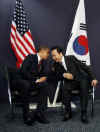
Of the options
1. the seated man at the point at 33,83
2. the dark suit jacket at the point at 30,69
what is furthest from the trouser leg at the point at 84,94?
the dark suit jacket at the point at 30,69

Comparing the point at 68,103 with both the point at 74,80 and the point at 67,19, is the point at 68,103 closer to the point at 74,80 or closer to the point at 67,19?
the point at 74,80

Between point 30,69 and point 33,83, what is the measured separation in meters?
0.21

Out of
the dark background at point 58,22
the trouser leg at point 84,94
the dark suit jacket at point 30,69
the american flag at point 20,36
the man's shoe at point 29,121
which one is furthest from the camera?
the dark background at point 58,22

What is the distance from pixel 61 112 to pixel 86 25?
180 centimetres

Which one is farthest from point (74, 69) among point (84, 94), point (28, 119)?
point (28, 119)

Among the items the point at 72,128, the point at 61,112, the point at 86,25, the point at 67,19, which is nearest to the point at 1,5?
the point at 67,19

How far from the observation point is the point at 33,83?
2955 mm

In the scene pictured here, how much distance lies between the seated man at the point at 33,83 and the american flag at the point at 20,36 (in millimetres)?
624

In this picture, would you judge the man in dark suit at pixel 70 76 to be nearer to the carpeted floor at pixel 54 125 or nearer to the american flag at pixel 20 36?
the carpeted floor at pixel 54 125

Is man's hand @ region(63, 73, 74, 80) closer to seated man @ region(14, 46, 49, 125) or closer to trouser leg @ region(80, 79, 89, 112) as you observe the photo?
trouser leg @ region(80, 79, 89, 112)

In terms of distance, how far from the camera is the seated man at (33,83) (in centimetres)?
274

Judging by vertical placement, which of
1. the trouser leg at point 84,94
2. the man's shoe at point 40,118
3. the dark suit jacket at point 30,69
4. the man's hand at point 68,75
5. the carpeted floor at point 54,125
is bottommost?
the carpeted floor at point 54,125

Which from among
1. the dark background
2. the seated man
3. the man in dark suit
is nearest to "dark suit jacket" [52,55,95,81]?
the man in dark suit

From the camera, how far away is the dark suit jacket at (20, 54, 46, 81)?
115 inches
